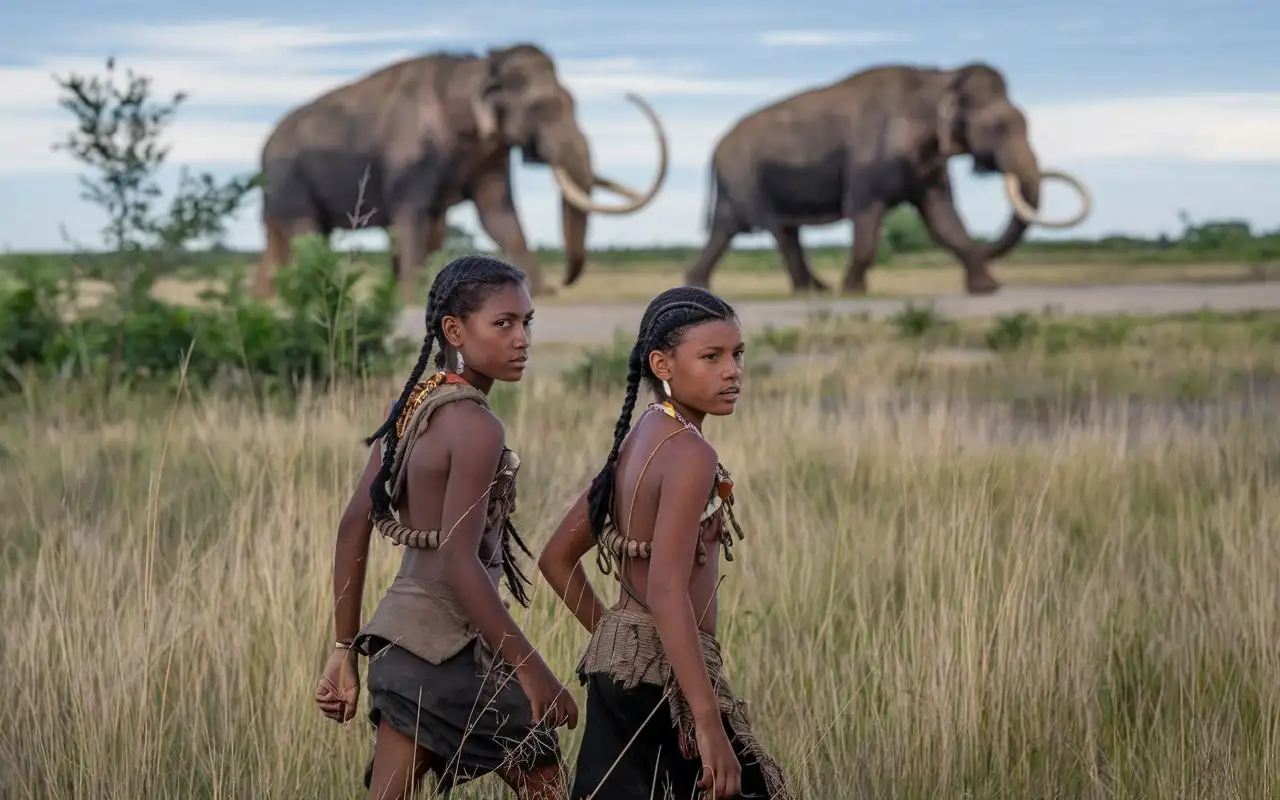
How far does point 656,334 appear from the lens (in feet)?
9.14

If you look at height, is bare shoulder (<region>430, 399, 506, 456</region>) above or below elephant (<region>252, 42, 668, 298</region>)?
below

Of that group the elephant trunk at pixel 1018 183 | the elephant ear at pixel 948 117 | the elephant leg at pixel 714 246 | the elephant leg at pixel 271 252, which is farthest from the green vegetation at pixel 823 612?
the elephant leg at pixel 714 246

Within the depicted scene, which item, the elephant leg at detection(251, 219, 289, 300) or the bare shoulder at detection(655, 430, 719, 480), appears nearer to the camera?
the bare shoulder at detection(655, 430, 719, 480)

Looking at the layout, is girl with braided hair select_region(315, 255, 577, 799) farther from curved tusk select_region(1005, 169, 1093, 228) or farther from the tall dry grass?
curved tusk select_region(1005, 169, 1093, 228)

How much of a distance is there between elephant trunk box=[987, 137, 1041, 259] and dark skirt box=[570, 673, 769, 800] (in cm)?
1870

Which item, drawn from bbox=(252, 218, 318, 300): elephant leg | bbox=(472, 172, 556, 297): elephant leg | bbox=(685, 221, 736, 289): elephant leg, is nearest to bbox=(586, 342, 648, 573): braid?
bbox=(472, 172, 556, 297): elephant leg

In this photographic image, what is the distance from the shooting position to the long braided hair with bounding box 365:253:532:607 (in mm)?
2877

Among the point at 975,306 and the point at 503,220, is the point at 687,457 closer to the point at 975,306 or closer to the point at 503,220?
the point at 503,220

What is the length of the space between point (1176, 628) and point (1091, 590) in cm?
25

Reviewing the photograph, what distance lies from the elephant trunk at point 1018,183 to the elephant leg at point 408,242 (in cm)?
670

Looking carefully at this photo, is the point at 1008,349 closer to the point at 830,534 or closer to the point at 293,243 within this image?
the point at 293,243

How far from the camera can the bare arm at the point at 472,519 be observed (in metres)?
2.78

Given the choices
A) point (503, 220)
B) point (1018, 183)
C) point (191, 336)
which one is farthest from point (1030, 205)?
point (191, 336)

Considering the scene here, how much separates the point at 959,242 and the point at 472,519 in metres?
18.6
